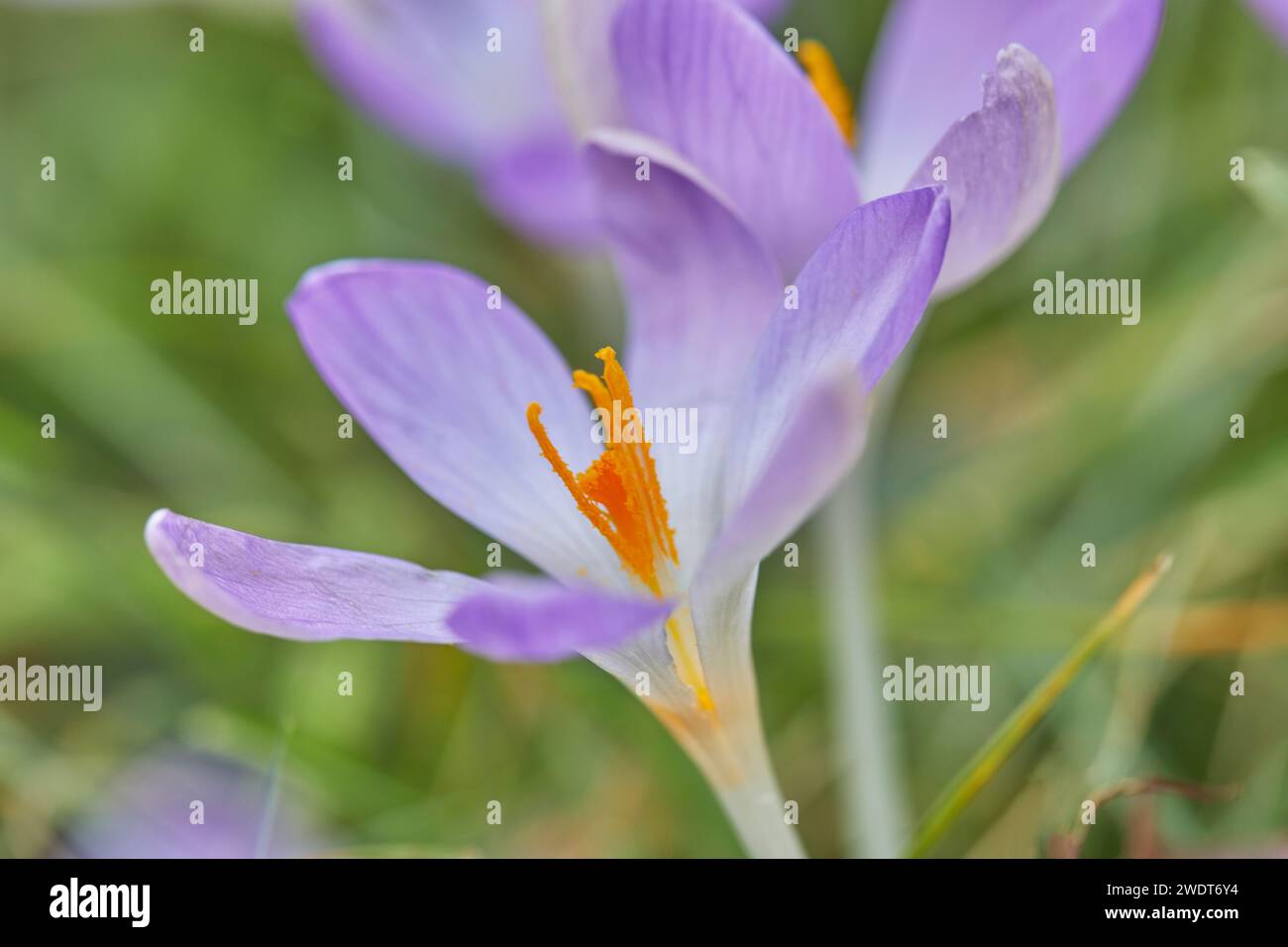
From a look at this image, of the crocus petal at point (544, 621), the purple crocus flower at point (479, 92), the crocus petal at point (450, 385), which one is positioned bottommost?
the crocus petal at point (544, 621)

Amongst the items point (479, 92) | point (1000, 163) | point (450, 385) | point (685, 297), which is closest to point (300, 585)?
point (450, 385)

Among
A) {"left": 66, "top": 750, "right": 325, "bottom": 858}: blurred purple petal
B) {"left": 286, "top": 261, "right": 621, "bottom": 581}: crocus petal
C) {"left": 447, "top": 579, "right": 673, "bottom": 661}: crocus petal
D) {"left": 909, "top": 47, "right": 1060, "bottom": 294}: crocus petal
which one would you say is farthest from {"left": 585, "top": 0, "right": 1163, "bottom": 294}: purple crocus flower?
{"left": 66, "top": 750, "right": 325, "bottom": 858}: blurred purple petal

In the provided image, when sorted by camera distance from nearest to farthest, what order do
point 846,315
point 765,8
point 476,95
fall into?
point 846,315
point 765,8
point 476,95

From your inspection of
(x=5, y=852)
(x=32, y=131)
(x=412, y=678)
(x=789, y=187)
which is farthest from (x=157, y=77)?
(x=789, y=187)

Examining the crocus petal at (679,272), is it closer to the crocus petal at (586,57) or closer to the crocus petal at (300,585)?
the crocus petal at (586,57)

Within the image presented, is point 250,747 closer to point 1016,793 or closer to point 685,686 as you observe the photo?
point 685,686

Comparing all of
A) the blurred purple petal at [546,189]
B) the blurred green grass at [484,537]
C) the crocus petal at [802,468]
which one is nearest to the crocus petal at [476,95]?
the blurred purple petal at [546,189]

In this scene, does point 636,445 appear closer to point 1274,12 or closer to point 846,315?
point 846,315
